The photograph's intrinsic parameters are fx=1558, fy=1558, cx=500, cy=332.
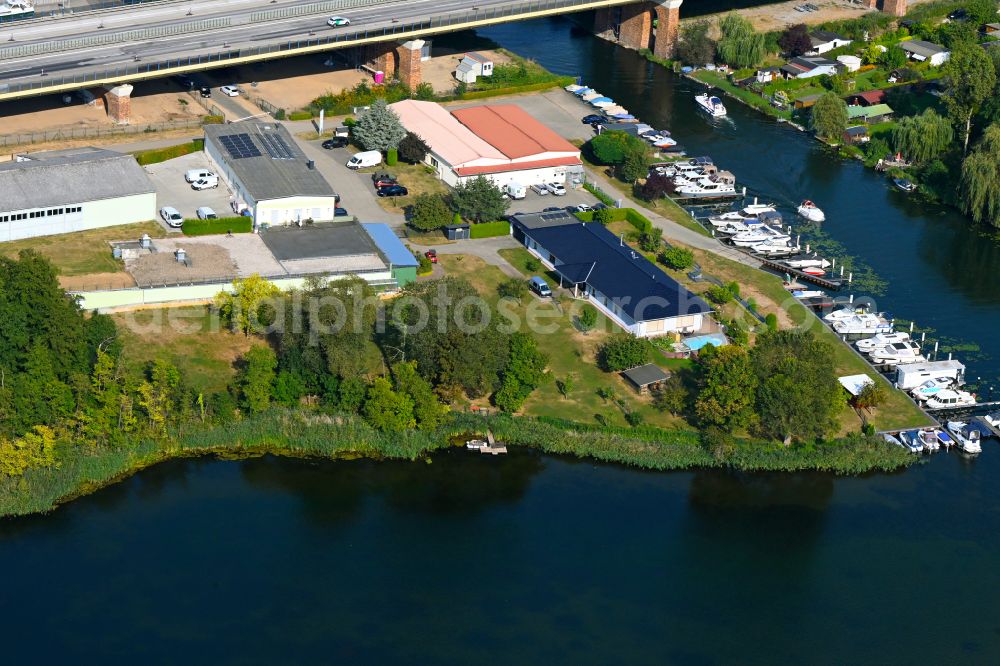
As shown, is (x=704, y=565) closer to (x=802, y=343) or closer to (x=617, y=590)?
(x=617, y=590)

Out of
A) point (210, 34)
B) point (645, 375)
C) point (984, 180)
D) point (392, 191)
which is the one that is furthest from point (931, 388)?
point (210, 34)

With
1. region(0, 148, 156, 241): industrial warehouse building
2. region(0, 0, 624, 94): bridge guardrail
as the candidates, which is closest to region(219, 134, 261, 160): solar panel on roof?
region(0, 148, 156, 241): industrial warehouse building

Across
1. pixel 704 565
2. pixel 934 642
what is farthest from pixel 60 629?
pixel 934 642

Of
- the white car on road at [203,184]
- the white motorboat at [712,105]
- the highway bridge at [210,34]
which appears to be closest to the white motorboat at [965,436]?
the white motorboat at [712,105]

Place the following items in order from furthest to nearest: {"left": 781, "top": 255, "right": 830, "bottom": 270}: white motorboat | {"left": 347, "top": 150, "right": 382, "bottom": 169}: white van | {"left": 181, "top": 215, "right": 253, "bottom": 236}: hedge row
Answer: {"left": 347, "top": 150, "right": 382, "bottom": 169}: white van → {"left": 781, "top": 255, "right": 830, "bottom": 270}: white motorboat → {"left": 181, "top": 215, "right": 253, "bottom": 236}: hedge row

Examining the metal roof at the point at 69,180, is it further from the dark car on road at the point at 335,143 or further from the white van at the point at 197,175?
the dark car on road at the point at 335,143

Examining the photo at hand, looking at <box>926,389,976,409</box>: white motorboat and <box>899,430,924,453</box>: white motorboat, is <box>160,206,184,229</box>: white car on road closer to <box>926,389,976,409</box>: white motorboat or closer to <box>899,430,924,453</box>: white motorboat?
<box>899,430,924,453</box>: white motorboat

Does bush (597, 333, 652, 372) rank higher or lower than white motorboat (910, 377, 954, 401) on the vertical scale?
higher

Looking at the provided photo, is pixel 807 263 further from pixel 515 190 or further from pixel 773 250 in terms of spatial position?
pixel 515 190
